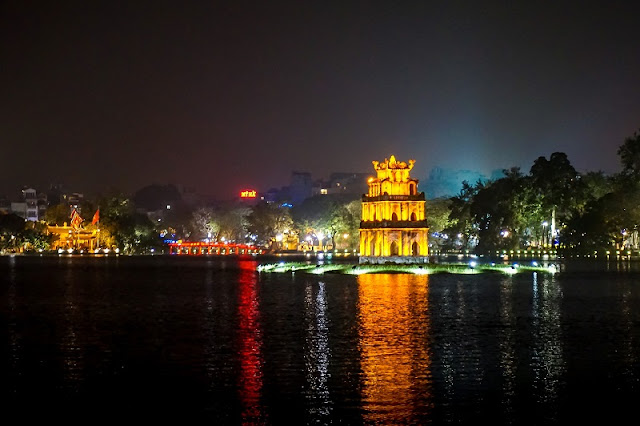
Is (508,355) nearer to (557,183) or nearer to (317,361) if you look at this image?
(317,361)

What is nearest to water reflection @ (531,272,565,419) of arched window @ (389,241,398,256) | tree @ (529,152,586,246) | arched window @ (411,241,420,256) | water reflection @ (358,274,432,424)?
water reflection @ (358,274,432,424)

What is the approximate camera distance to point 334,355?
3428 centimetres

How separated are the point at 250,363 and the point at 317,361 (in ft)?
7.78

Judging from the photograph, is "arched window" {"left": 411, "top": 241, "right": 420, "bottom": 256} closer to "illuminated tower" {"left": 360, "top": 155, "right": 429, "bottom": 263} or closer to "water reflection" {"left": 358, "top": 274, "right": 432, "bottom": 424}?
"illuminated tower" {"left": 360, "top": 155, "right": 429, "bottom": 263}

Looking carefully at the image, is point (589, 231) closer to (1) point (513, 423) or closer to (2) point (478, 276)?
(2) point (478, 276)

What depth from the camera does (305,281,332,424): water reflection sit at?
977 inches

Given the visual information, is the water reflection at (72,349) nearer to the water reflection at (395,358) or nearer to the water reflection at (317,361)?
the water reflection at (317,361)

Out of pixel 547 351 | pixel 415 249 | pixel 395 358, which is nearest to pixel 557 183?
pixel 415 249

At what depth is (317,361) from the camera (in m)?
32.8

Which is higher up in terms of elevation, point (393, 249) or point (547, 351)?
point (393, 249)

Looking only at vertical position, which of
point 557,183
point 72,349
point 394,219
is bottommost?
point 72,349

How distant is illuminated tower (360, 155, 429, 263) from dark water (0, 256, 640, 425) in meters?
44.0

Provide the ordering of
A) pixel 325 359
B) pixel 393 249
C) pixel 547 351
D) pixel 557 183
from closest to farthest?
1. pixel 325 359
2. pixel 547 351
3. pixel 393 249
4. pixel 557 183

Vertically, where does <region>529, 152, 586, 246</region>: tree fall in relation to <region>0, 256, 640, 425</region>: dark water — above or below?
above
